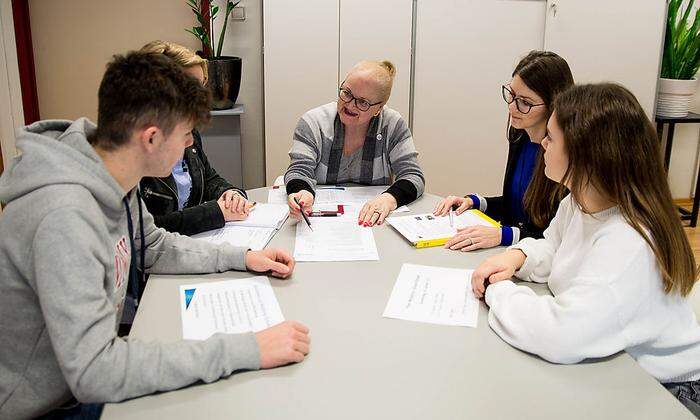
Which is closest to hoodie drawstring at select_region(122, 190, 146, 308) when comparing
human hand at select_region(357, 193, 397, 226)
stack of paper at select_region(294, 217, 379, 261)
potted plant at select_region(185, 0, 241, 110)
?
stack of paper at select_region(294, 217, 379, 261)

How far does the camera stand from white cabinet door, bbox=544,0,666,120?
3721 mm

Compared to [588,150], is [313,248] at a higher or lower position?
lower

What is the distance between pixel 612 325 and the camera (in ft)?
3.67

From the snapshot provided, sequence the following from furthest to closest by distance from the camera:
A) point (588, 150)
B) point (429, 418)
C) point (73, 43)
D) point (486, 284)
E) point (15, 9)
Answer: point (73, 43) → point (15, 9) → point (486, 284) → point (588, 150) → point (429, 418)

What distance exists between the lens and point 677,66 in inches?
152

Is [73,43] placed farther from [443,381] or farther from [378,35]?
[443,381]

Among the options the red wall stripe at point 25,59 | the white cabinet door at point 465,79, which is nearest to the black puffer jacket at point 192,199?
the white cabinet door at point 465,79

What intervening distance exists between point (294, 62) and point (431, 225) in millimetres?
2055

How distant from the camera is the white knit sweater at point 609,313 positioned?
3.66ft

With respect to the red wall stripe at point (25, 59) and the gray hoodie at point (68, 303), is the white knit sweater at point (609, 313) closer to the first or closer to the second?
the gray hoodie at point (68, 303)

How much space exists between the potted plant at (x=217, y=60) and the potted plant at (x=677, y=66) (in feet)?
8.78

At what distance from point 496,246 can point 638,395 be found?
2.47ft

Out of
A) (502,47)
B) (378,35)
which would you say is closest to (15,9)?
(378,35)

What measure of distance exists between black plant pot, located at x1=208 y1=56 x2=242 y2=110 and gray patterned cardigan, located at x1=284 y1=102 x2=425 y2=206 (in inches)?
48.3
